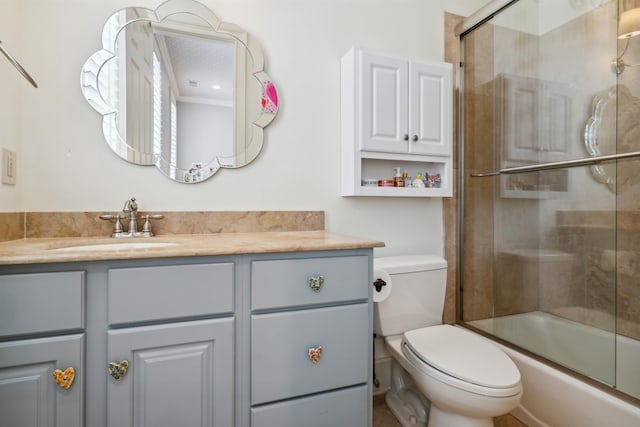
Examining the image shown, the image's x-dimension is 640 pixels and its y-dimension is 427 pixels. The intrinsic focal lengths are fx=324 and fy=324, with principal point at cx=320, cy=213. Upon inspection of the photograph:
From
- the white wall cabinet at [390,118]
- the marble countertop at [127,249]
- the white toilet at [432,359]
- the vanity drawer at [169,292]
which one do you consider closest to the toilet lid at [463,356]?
the white toilet at [432,359]

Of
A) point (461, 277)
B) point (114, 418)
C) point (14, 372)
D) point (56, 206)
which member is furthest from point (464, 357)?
point (56, 206)

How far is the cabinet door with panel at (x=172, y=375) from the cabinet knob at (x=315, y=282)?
11.3 inches

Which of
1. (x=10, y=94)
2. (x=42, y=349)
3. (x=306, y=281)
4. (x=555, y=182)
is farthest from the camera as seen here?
(x=555, y=182)

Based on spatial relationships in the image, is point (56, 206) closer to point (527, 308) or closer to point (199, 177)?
point (199, 177)

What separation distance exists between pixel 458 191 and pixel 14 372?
7.04 ft

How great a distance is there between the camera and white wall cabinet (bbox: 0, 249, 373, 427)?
888 mm

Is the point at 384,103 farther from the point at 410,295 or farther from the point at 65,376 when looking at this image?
the point at 65,376

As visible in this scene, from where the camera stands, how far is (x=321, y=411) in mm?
1159

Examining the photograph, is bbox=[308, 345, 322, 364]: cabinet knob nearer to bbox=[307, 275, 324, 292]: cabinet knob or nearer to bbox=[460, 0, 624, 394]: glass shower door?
bbox=[307, 275, 324, 292]: cabinet knob

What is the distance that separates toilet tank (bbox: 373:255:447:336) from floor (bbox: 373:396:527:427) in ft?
1.47

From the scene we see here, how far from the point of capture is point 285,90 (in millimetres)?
1667

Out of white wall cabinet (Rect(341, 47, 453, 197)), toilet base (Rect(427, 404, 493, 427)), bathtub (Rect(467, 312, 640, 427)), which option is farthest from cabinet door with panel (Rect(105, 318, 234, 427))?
bathtub (Rect(467, 312, 640, 427))

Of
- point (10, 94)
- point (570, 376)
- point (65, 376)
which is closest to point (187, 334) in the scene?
point (65, 376)

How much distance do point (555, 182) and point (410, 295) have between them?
2.99 feet
